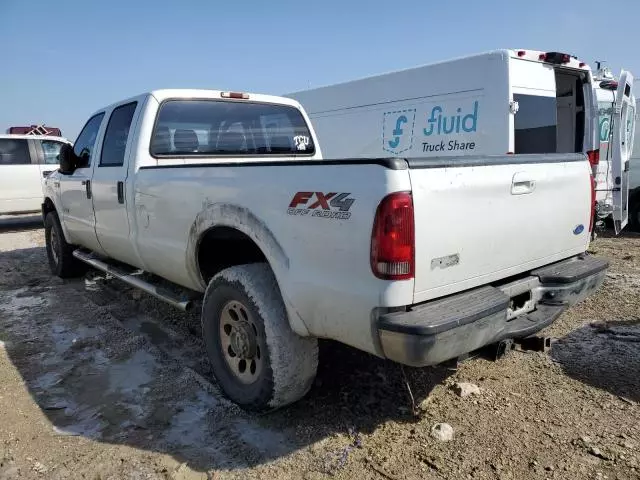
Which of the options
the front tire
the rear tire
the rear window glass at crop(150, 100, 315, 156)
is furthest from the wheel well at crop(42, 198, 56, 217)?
the front tire

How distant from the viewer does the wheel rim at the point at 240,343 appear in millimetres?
2883

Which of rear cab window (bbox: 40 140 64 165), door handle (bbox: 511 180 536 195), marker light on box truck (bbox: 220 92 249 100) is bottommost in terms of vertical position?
door handle (bbox: 511 180 536 195)

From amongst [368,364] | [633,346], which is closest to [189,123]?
[368,364]

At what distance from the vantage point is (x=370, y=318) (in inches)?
86.5

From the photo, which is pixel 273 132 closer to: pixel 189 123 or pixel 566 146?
pixel 189 123

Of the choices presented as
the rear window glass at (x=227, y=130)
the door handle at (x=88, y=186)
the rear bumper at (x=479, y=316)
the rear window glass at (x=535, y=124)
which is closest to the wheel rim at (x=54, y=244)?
the door handle at (x=88, y=186)

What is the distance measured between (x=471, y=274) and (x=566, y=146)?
21.8ft

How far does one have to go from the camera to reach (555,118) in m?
7.06

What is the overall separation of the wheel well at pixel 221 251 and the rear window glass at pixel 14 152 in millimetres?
9860

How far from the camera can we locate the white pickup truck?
2178 mm

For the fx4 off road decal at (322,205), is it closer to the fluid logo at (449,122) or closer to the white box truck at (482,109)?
the white box truck at (482,109)

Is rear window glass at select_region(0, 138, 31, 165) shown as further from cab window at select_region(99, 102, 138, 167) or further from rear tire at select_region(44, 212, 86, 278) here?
cab window at select_region(99, 102, 138, 167)

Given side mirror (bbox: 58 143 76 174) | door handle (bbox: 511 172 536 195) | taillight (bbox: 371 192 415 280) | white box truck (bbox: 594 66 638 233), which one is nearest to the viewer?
taillight (bbox: 371 192 415 280)

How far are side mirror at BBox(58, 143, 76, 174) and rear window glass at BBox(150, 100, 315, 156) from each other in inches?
63.2
